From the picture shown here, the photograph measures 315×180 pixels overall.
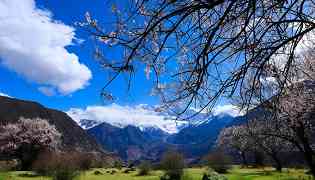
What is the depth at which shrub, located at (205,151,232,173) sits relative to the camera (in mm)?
55000

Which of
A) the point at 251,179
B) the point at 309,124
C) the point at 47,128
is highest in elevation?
the point at 47,128

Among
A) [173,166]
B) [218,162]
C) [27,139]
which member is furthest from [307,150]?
[27,139]

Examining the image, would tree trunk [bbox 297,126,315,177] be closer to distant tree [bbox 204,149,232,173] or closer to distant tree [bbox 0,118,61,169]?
distant tree [bbox 204,149,232,173]

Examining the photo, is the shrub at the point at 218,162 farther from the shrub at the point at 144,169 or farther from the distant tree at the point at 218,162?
the shrub at the point at 144,169

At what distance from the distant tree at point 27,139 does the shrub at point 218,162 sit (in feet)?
92.9

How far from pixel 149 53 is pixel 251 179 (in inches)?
1404

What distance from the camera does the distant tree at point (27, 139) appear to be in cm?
7469

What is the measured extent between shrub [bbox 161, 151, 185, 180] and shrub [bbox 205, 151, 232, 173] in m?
9.76

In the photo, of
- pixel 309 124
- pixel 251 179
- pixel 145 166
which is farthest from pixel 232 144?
pixel 309 124

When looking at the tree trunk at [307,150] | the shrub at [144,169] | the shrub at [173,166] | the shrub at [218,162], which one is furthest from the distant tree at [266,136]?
the shrub at [144,169]

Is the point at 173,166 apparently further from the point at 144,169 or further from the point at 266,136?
the point at 266,136

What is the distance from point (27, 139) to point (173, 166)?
38.9 m

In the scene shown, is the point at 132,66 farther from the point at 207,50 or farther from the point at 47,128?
the point at 47,128

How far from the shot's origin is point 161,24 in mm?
5949
